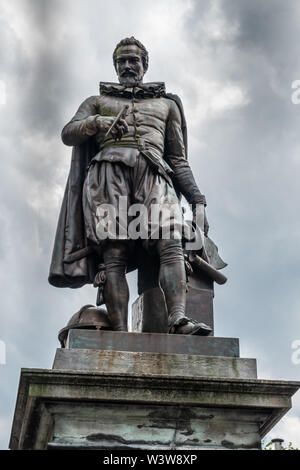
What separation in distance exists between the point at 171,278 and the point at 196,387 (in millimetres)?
1594

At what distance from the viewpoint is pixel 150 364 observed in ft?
26.2

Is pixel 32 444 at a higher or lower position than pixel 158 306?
lower

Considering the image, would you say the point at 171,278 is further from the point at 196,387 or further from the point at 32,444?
the point at 32,444

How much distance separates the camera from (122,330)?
870cm

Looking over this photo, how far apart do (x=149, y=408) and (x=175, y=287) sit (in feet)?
5.32

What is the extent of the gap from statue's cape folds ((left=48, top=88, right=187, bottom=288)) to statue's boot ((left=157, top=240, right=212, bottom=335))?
713mm

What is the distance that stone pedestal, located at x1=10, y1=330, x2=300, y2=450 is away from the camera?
24.5 ft

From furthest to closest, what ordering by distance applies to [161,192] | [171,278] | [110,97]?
[110,97], [161,192], [171,278]
